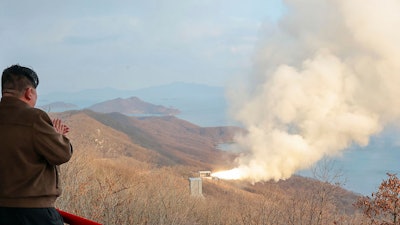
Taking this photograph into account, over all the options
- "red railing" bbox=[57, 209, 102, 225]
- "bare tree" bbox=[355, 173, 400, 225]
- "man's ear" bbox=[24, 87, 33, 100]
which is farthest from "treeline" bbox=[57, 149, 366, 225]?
"man's ear" bbox=[24, 87, 33, 100]

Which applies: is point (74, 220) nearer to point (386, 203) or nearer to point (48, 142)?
point (48, 142)

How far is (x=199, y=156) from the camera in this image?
77.5 meters

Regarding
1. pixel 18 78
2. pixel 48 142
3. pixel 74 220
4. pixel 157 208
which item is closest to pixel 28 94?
pixel 18 78

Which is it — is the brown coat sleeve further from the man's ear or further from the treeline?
the treeline

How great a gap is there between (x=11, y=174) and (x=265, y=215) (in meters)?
→ 7.68

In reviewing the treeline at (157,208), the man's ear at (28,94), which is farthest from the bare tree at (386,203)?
the man's ear at (28,94)

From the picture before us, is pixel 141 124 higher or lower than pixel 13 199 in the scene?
higher

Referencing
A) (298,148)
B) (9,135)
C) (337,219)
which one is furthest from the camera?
(298,148)

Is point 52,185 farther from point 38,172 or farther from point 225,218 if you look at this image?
point 225,218

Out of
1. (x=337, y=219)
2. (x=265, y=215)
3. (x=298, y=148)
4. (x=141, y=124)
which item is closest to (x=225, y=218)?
(x=265, y=215)

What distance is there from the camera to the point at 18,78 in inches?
121

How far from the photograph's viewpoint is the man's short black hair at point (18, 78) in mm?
3066

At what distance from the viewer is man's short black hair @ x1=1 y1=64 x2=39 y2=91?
3.07 m

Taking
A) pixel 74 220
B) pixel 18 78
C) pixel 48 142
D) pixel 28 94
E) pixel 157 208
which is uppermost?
pixel 18 78
